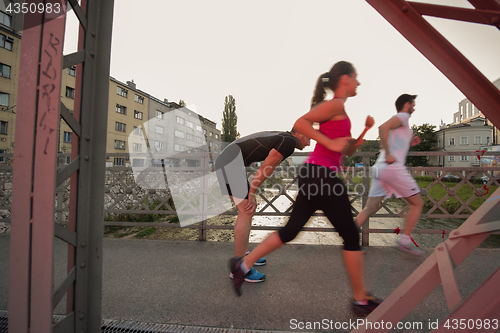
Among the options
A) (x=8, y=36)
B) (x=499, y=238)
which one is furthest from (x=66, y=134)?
(x=499, y=238)

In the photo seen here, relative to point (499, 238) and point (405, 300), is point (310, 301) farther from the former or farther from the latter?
point (499, 238)

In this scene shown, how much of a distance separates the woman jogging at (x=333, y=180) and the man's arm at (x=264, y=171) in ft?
1.53

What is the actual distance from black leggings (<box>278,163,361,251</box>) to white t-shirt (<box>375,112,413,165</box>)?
1.48 m

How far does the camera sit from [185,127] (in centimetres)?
5878

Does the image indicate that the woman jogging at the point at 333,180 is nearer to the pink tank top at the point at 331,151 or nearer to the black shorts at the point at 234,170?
the pink tank top at the point at 331,151

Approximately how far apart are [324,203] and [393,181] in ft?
4.96

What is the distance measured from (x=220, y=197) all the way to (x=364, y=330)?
307cm

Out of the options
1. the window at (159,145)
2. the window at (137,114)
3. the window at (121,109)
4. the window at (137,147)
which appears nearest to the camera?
the window at (121,109)

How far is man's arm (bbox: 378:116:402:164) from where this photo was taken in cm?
262

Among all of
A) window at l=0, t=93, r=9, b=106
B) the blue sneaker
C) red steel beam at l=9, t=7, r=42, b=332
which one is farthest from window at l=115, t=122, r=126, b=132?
red steel beam at l=9, t=7, r=42, b=332

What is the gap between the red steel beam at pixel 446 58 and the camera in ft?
3.97

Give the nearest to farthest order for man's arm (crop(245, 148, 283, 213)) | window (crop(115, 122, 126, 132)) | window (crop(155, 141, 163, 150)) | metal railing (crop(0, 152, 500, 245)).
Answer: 1. man's arm (crop(245, 148, 283, 213))
2. metal railing (crop(0, 152, 500, 245))
3. window (crop(115, 122, 126, 132))
4. window (crop(155, 141, 163, 150))

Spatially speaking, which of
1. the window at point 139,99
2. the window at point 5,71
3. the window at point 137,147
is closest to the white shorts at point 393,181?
the window at point 5,71

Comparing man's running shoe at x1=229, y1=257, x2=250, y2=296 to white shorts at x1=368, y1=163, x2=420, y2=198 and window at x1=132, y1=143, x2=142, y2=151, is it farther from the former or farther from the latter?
window at x1=132, y1=143, x2=142, y2=151
